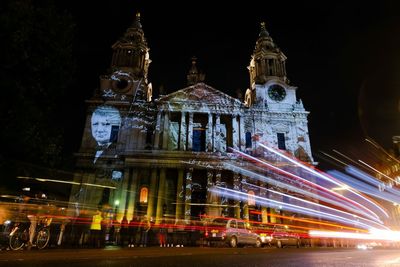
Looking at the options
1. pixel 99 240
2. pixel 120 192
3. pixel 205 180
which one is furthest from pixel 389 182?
pixel 99 240

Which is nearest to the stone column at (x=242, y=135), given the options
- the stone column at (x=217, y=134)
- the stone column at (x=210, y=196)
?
the stone column at (x=217, y=134)

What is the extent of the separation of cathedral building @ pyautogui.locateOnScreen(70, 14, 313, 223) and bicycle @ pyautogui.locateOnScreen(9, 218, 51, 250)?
647 inches

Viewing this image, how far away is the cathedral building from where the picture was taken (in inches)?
1075

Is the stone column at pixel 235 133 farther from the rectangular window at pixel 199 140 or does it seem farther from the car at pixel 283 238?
the car at pixel 283 238

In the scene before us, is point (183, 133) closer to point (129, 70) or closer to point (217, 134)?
point (217, 134)

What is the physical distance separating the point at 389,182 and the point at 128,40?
147 feet

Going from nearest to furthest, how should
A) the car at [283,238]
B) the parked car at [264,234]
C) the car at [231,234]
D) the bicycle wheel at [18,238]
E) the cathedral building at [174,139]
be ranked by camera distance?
the bicycle wheel at [18,238] < the car at [231,234] < the parked car at [264,234] < the car at [283,238] < the cathedral building at [174,139]

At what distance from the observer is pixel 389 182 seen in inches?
1799

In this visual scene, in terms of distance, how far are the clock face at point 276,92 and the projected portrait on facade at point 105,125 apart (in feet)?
58.7

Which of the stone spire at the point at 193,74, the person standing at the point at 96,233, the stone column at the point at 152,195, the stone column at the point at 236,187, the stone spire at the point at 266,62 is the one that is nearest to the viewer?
the person standing at the point at 96,233

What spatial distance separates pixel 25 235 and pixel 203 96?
80.9 feet

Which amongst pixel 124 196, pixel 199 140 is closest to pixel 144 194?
pixel 124 196

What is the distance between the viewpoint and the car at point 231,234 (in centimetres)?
1377

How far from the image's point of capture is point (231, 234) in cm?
1385
